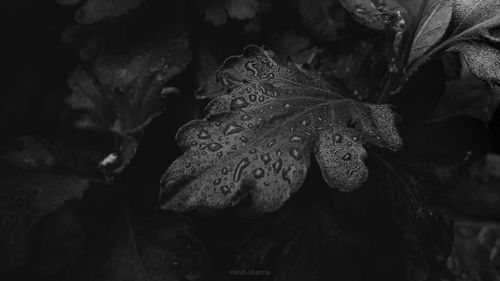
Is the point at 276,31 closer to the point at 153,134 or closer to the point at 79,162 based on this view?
the point at 153,134

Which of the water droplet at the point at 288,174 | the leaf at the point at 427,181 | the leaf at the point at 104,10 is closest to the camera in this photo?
the water droplet at the point at 288,174

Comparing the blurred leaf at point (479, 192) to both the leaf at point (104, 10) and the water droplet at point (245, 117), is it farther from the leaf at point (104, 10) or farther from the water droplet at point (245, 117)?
the leaf at point (104, 10)

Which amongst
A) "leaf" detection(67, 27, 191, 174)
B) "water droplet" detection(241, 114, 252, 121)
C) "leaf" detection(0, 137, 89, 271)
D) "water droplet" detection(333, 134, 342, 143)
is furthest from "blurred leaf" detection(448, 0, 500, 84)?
"leaf" detection(0, 137, 89, 271)

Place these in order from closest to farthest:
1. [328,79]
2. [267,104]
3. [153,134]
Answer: [267,104] → [328,79] → [153,134]

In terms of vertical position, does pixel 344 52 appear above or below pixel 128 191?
above

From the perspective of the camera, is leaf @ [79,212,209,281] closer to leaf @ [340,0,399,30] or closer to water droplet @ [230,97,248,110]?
water droplet @ [230,97,248,110]

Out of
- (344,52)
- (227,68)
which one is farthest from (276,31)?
(227,68)

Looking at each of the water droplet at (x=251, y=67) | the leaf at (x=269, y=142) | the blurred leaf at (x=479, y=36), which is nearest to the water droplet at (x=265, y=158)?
the leaf at (x=269, y=142)
